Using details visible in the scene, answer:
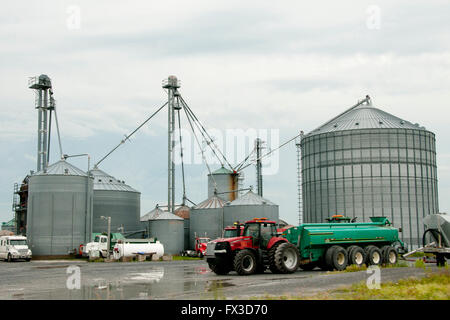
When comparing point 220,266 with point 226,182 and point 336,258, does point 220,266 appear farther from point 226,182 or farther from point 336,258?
point 226,182

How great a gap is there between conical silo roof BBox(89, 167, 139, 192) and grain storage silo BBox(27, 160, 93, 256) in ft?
29.8

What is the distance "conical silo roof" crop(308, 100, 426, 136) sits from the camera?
179ft

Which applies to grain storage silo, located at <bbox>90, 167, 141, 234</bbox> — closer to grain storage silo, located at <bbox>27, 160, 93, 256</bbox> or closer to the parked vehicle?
grain storage silo, located at <bbox>27, 160, 93, 256</bbox>

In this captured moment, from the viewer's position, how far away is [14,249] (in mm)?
43969

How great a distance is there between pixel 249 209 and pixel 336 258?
3193 centimetres

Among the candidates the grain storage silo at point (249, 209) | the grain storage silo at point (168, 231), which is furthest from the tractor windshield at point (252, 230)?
the grain storage silo at point (168, 231)

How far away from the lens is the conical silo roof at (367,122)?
54666 millimetres

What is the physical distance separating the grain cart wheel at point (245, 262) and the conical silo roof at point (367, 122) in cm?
3430

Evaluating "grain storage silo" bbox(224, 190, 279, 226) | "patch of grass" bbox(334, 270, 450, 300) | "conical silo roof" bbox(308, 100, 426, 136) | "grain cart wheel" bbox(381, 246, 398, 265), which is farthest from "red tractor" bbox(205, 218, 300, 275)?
"conical silo roof" bbox(308, 100, 426, 136)

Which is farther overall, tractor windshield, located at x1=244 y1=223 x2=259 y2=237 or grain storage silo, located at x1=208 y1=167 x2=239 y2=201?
grain storage silo, located at x1=208 y1=167 x2=239 y2=201


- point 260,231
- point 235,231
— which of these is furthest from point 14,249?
point 260,231

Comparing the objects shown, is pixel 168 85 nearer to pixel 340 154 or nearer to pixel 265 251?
pixel 340 154

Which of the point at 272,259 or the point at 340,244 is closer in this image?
the point at 272,259

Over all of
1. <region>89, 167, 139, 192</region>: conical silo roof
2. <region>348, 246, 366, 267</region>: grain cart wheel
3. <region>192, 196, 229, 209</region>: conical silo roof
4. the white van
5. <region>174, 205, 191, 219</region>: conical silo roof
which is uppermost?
<region>89, 167, 139, 192</region>: conical silo roof
